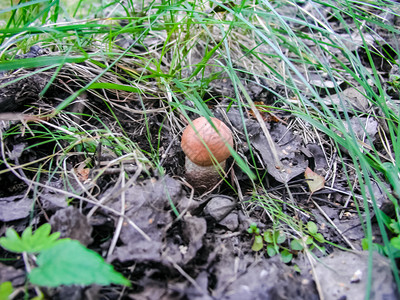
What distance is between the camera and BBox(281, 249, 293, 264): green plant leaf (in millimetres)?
1330

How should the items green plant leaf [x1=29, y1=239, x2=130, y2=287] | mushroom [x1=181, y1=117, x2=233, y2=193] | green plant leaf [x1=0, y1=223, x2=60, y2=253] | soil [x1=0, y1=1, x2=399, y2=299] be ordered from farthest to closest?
1. mushroom [x1=181, y1=117, x2=233, y2=193]
2. soil [x1=0, y1=1, x2=399, y2=299]
3. green plant leaf [x1=0, y1=223, x2=60, y2=253]
4. green plant leaf [x1=29, y1=239, x2=130, y2=287]

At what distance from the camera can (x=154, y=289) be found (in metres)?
1.09

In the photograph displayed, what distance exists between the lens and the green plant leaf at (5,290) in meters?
0.96

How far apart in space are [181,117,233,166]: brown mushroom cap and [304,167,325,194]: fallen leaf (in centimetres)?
62

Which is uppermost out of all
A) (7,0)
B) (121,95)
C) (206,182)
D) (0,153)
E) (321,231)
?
(7,0)

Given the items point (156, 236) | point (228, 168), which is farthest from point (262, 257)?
point (228, 168)

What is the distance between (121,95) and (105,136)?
0.51 metres

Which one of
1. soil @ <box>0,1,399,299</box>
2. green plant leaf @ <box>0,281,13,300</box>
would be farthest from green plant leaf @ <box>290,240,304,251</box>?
green plant leaf @ <box>0,281,13,300</box>

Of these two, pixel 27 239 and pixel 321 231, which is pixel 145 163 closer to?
pixel 27 239

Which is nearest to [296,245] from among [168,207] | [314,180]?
[314,180]

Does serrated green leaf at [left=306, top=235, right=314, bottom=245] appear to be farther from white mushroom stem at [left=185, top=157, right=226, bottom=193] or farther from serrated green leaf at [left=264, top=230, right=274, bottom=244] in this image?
white mushroom stem at [left=185, top=157, right=226, bottom=193]

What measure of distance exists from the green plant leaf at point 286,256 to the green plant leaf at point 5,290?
45.4 inches

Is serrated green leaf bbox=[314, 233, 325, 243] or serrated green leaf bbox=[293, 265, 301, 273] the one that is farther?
serrated green leaf bbox=[314, 233, 325, 243]

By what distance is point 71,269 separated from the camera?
902 millimetres
